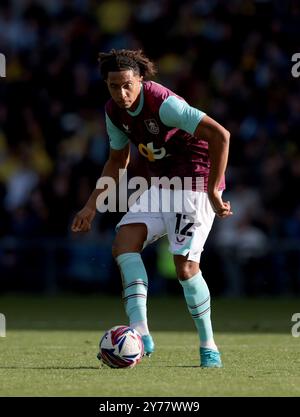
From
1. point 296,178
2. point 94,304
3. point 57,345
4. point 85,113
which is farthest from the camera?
point 85,113

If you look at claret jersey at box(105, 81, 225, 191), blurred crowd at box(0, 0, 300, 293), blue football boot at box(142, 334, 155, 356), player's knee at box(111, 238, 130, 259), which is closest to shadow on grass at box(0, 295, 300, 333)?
blurred crowd at box(0, 0, 300, 293)

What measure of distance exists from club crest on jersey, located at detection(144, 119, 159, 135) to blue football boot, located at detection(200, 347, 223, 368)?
166cm

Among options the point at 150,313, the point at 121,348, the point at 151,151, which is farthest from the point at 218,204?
the point at 150,313

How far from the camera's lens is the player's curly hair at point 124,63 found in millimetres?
8453

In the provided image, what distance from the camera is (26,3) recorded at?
69.8 feet

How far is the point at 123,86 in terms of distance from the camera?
27.7ft

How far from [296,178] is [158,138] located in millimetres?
9050

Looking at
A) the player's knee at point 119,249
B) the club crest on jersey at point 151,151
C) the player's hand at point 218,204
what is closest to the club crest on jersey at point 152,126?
the club crest on jersey at point 151,151

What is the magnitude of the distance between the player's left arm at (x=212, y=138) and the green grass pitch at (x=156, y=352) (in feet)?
3.99

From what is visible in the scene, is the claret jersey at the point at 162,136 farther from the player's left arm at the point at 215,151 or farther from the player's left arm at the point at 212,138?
the player's left arm at the point at 215,151

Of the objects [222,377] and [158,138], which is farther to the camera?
[158,138]

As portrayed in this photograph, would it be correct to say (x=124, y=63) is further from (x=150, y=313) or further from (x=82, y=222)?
(x=150, y=313)
